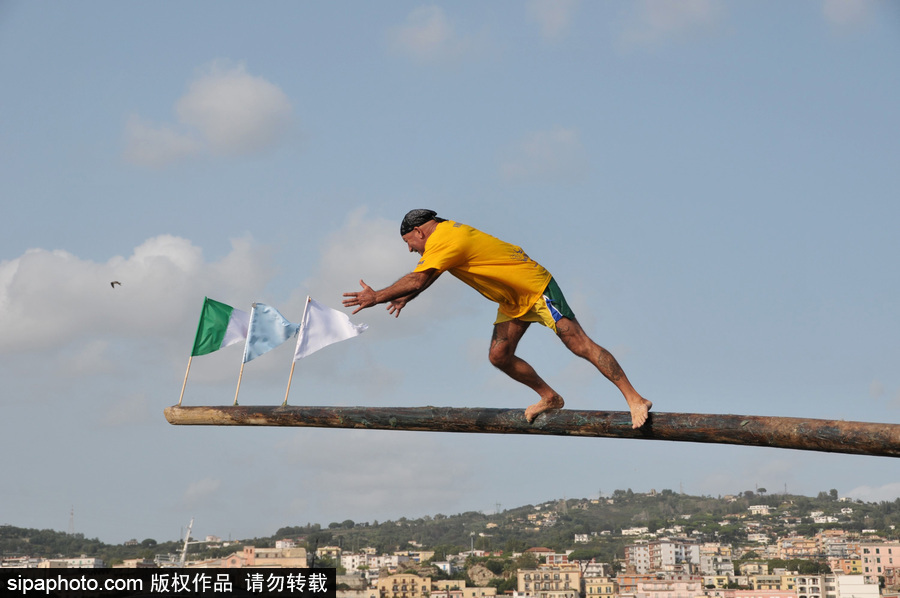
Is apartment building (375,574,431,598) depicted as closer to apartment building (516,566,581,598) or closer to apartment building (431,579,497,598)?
apartment building (431,579,497,598)

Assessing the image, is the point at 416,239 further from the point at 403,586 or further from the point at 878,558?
the point at 878,558

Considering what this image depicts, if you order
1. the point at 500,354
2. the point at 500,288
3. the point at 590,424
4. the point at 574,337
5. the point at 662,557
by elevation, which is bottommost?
the point at 590,424

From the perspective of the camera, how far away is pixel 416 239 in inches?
355

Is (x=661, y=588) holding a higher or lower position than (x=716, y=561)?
lower

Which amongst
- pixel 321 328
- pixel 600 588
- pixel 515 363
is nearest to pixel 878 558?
pixel 600 588

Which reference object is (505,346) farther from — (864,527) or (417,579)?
(864,527)

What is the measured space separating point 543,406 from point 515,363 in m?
0.53

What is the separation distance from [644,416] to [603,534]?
18101 cm

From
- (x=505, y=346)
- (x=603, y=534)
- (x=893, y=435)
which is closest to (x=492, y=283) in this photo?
(x=505, y=346)

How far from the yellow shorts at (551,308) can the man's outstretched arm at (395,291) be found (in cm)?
95

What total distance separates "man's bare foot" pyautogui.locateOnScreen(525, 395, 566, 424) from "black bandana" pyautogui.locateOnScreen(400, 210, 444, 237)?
181 centimetres

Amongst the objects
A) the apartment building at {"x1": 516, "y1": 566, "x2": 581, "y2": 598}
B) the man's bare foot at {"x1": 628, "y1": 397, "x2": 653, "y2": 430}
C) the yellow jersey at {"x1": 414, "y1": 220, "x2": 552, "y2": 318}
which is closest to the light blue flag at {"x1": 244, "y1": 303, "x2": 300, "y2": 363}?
the yellow jersey at {"x1": 414, "y1": 220, "x2": 552, "y2": 318}

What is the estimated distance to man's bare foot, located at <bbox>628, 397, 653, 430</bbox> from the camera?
27.0 feet

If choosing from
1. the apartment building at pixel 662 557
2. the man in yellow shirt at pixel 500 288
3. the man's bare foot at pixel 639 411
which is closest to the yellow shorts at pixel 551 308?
the man in yellow shirt at pixel 500 288
